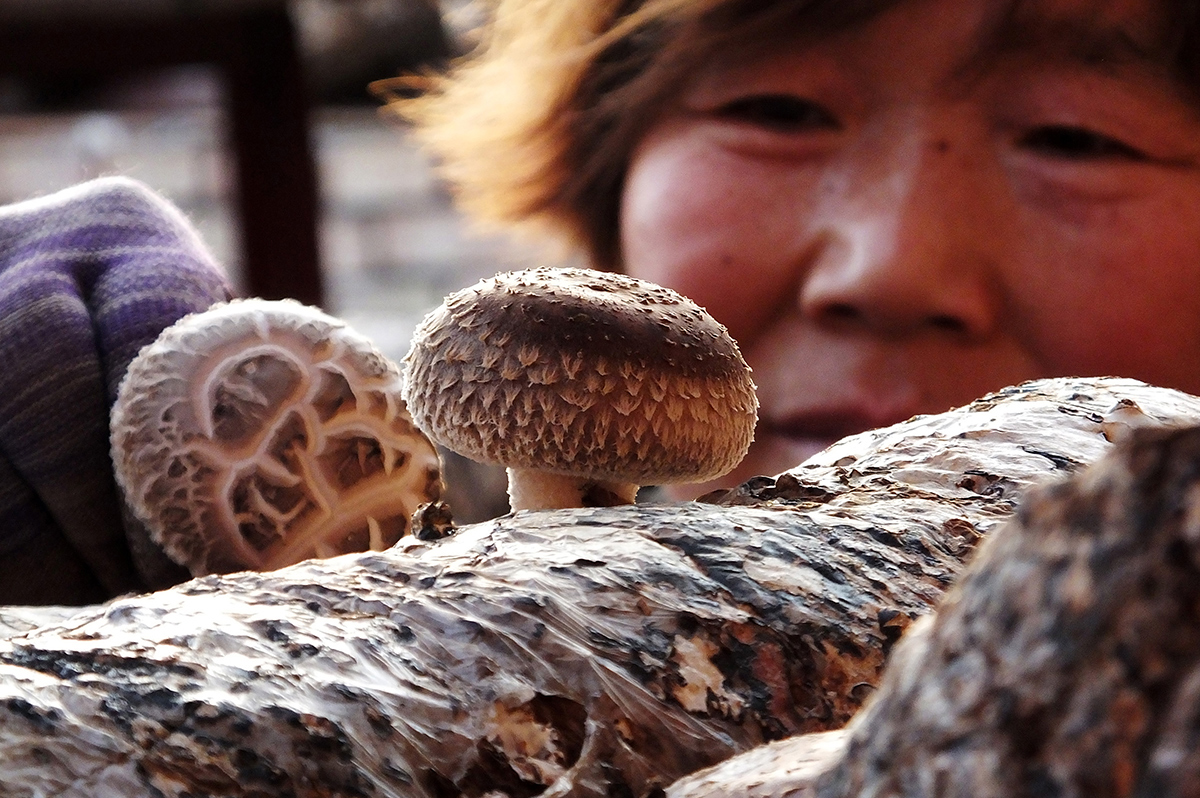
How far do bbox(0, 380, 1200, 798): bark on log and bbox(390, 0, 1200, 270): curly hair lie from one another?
3.67ft

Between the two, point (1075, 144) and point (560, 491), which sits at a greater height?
point (1075, 144)

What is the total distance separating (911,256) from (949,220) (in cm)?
9

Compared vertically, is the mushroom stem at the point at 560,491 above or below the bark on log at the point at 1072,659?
below

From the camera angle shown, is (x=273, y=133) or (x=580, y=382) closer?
(x=580, y=382)

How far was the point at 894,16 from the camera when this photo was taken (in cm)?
156

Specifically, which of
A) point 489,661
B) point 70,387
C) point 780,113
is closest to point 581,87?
point 780,113

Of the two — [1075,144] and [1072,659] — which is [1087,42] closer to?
[1075,144]

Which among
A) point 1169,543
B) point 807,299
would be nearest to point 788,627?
point 1169,543

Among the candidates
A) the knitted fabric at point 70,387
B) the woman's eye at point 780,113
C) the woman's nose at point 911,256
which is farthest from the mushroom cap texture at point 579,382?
the woman's eye at point 780,113

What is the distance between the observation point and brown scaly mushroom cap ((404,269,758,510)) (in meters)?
0.64

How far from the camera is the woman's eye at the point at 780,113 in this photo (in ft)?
5.27

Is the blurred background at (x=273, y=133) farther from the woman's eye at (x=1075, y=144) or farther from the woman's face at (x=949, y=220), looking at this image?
the woman's eye at (x=1075, y=144)

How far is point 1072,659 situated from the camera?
0.92 feet

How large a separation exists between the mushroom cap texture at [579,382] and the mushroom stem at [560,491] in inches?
1.4
